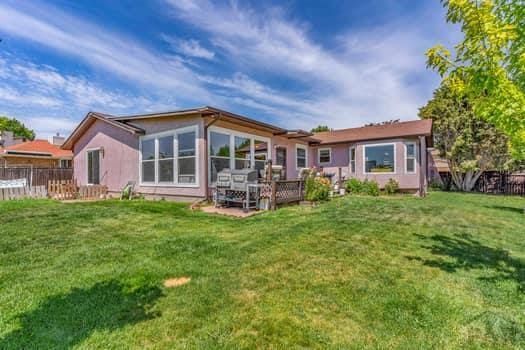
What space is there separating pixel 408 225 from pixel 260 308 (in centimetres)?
490

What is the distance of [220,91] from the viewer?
17.1 m

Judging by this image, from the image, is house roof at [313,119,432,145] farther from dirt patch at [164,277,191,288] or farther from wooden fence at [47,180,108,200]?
dirt patch at [164,277,191,288]

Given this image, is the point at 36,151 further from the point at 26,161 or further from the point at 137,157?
the point at 137,157

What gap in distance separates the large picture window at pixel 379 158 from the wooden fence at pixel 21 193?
53.9 ft

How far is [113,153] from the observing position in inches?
497

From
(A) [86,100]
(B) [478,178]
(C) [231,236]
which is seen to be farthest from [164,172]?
(B) [478,178]

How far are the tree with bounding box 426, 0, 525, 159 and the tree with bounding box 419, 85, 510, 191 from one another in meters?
13.2

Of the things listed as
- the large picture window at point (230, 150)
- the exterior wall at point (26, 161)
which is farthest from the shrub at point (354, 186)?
the exterior wall at point (26, 161)

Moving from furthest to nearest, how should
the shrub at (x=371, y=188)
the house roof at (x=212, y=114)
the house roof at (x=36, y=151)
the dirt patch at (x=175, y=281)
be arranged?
the house roof at (x=36, y=151) < the shrub at (x=371, y=188) < the house roof at (x=212, y=114) < the dirt patch at (x=175, y=281)

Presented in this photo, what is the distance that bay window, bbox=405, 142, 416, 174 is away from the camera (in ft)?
47.1

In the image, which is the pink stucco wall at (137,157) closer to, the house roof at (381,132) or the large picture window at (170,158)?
the large picture window at (170,158)

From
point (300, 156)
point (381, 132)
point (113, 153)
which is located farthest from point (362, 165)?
point (113, 153)

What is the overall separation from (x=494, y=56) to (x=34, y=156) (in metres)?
26.6

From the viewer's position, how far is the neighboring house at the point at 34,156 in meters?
19.6
